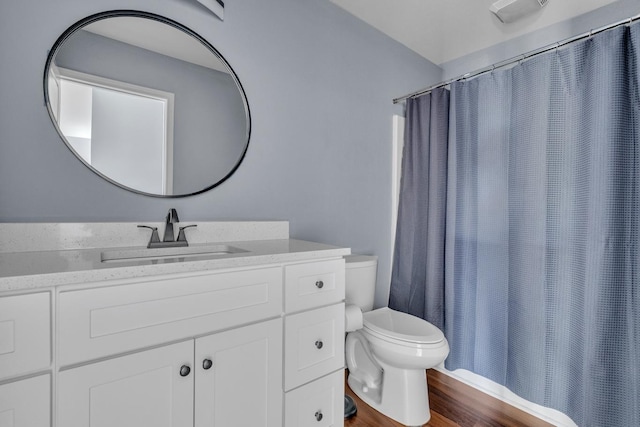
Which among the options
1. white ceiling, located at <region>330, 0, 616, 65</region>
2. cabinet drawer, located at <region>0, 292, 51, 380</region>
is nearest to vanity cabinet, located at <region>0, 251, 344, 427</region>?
cabinet drawer, located at <region>0, 292, 51, 380</region>

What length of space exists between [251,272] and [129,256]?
0.52m

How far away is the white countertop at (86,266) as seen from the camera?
0.72 metres

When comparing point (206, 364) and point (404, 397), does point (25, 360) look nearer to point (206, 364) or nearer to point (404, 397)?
point (206, 364)

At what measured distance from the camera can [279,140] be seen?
5.65 feet

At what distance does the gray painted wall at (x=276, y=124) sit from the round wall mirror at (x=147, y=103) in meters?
0.05

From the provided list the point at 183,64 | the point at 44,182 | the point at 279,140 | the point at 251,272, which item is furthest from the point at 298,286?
the point at 183,64

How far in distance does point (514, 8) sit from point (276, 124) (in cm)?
159

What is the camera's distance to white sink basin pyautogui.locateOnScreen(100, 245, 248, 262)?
1.14m

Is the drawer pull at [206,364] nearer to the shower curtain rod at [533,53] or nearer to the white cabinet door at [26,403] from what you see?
the white cabinet door at [26,403]

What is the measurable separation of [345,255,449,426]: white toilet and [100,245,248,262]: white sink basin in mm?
683

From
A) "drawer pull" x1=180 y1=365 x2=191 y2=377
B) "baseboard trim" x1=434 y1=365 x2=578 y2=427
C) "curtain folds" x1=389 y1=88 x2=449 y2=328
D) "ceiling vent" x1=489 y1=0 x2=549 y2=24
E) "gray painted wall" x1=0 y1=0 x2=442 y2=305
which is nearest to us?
"drawer pull" x1=180 y1=365 x2=191 y2=377

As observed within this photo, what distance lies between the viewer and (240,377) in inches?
40.5

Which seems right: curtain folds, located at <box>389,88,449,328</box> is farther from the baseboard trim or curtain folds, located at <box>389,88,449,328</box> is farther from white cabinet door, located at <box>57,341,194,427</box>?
white cabinet door, located at <box>57,341,194,427</box>

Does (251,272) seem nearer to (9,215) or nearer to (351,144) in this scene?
(9,215)
